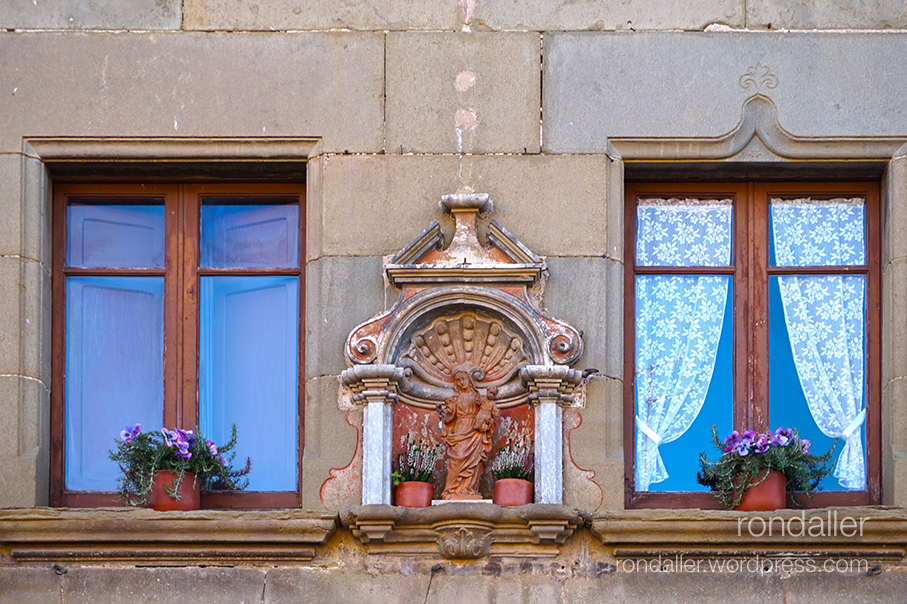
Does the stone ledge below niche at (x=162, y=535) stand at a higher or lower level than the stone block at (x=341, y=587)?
higher

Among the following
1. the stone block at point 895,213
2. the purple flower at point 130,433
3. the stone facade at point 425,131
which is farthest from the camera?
the stone block at point 895,213

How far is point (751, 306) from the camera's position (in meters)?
9.95

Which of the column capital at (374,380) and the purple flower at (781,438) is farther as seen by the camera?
the column capital at (374,380)

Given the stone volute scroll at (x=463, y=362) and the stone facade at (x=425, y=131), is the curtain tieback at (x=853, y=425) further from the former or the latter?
the stone volute scroll at (x=463, y=362)

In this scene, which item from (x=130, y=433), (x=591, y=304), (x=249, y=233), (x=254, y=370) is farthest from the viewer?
(x=249, y=233)

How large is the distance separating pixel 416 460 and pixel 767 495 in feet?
5.90

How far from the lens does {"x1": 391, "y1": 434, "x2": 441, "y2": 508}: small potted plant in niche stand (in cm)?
932

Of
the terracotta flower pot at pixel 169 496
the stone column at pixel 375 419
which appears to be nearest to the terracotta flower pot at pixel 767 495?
the stone column at pixel 375 419

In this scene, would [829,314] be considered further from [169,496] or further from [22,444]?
[22,444]

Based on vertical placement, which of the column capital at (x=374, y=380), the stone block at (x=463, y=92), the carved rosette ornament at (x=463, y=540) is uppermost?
the stone block at (x=463, y=92)

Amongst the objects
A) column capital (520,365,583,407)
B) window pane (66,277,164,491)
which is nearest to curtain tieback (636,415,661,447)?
column capital (520,365,583,407)

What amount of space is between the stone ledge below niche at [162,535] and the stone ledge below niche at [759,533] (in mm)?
1520

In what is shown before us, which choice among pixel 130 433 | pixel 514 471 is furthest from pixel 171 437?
pixel 514 471

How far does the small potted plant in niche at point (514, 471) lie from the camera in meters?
9.27
